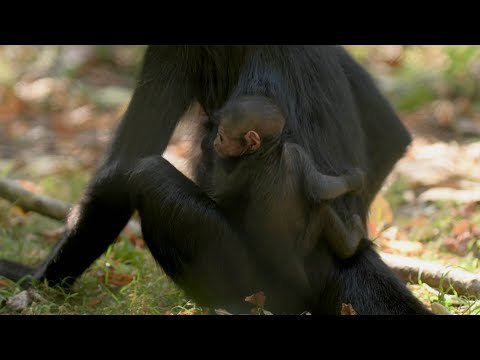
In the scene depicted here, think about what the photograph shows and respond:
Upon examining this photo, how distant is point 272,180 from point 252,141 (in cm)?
20

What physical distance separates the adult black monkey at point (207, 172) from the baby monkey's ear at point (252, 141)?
10.0 inches

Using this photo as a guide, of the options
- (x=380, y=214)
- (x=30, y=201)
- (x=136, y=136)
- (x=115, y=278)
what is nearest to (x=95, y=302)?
(x=115, y=278)

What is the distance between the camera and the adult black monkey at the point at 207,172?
11.6 ft

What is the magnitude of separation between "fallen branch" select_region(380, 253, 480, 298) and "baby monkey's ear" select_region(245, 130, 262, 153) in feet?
4.53

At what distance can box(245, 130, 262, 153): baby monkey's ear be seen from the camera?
333cm

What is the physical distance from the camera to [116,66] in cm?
1134

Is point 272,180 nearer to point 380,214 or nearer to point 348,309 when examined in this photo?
point 348,309

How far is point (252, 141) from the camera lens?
3346 mm

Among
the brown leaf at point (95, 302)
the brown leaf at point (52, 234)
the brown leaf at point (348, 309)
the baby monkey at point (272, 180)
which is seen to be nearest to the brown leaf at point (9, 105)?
the brown leaf at point (52, 234)

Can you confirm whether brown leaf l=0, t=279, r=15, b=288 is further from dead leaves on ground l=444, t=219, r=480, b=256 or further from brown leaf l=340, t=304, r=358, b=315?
dead leaves on ground l=444, t=219, r=480, b=256

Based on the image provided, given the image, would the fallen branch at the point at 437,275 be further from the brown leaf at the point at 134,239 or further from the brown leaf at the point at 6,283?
the brown leaf at the point at 6,283

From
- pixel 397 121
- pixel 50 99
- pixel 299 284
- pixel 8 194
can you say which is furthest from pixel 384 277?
pixel 50 99

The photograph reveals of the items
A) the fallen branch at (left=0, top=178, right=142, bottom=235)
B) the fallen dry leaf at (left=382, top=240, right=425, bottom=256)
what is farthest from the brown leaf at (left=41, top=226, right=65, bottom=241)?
the fallen dry leaf at (left=382, top=240, right=425, bottom=256)
